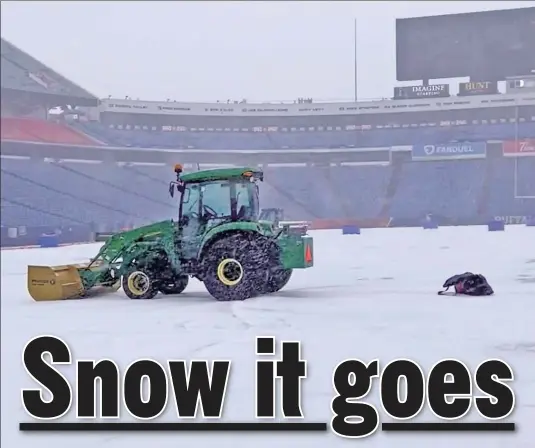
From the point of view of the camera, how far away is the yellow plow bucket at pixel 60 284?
14.1ft

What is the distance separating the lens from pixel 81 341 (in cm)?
340

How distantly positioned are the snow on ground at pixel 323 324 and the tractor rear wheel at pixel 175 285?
83 mm

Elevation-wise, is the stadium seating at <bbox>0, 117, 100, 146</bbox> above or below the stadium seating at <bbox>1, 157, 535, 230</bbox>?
above

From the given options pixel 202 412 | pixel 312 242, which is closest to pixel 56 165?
pixel 312 242

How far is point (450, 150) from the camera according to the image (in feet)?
15.6

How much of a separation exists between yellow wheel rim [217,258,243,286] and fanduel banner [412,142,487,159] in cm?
174

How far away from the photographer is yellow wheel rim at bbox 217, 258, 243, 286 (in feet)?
14.0

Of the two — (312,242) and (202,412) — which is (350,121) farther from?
(202,412)

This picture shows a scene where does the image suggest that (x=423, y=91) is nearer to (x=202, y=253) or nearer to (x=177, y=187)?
(x=177, y=187)

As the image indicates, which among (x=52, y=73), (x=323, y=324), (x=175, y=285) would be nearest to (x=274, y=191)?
(x=175, y=285)

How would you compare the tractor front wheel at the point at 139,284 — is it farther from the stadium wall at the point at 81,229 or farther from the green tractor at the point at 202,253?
the stadium wall at the point at 81,229

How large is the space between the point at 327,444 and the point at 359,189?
10.00ft

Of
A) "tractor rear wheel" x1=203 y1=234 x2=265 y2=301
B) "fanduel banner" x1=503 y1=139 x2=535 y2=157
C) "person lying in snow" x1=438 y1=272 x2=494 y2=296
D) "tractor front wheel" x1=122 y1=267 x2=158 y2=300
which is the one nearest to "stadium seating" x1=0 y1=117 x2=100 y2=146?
"tractor front wheel" x1=122 y1=267 x2=158 y2=300

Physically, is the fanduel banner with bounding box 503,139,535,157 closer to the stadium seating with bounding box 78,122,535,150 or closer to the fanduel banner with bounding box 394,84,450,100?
the stadium seating with bounding box 78,122,535,150
